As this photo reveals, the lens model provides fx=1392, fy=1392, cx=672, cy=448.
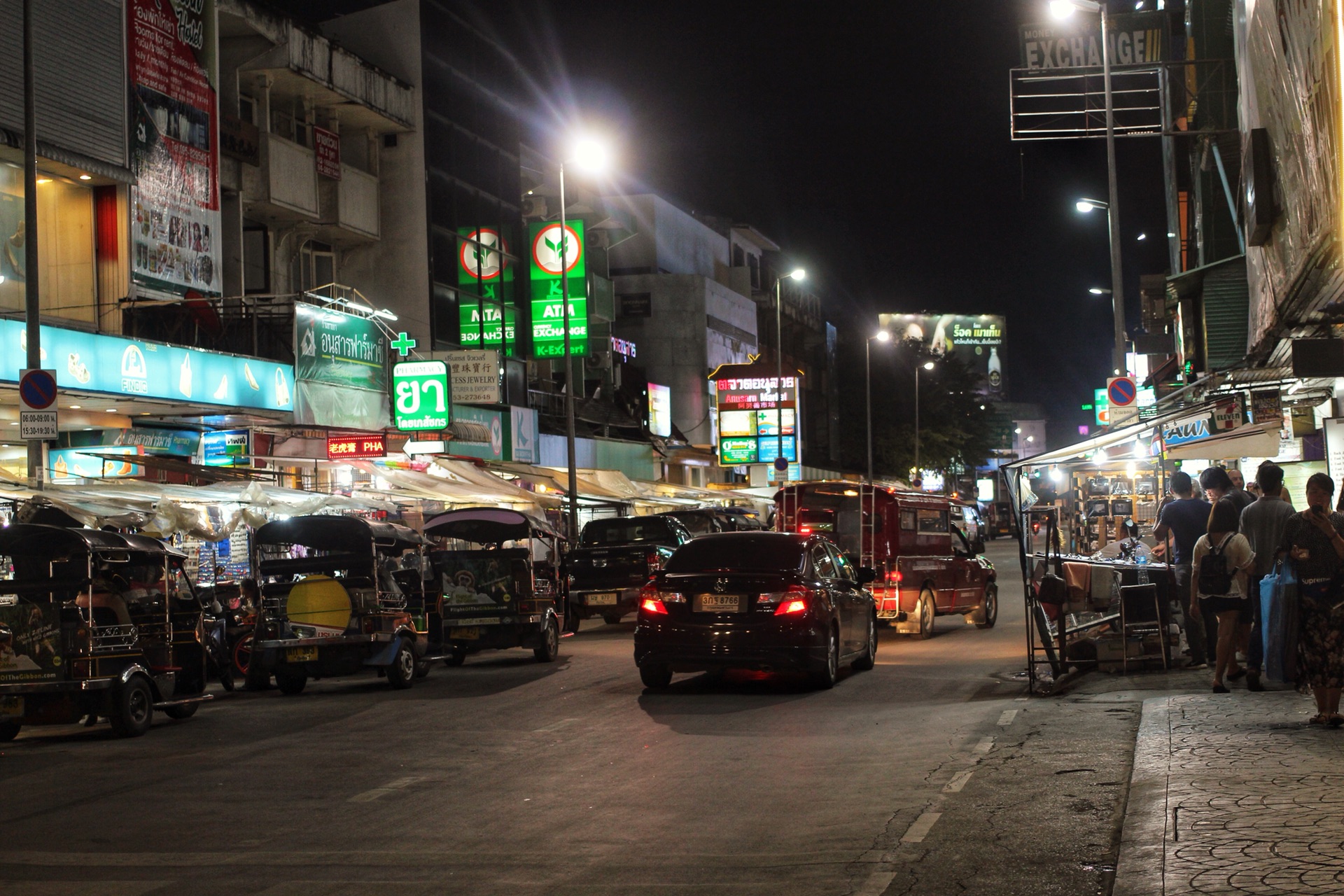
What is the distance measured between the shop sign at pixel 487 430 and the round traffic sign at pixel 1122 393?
16.0 m

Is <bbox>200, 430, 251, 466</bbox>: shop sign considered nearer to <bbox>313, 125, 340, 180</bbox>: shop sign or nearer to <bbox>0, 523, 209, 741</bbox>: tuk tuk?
<bbox>313, 125, 340, 180</bbox>: shop sign

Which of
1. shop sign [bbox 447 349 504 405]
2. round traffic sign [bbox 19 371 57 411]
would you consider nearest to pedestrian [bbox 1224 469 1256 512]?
round traffic sign [bbox 19 371 57 411]

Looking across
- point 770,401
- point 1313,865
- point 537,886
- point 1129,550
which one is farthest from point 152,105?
point 770,401

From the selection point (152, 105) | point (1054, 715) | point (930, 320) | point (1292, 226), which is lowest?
point (1054, 715)

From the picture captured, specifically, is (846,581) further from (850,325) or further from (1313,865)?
(850,325)

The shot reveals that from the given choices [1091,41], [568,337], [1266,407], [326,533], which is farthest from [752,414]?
[326,533]

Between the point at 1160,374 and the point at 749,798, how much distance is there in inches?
1138

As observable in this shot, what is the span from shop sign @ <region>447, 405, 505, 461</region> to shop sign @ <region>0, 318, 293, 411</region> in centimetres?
830

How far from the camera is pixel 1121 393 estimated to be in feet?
80.5

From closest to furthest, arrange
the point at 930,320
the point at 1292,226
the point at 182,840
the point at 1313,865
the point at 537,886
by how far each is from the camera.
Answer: the point at 1313,865
the point at 537,886
the point at 182,840
the point at 1292,226
the point at 930,320

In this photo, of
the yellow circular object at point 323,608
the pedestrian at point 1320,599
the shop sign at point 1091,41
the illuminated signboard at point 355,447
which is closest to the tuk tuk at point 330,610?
the yellow circular object at point 323,608

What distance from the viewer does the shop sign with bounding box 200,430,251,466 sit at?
83.0 ft

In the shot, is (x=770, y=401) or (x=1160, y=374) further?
(x=770, y=401)

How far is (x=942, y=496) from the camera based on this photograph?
23.0 m
